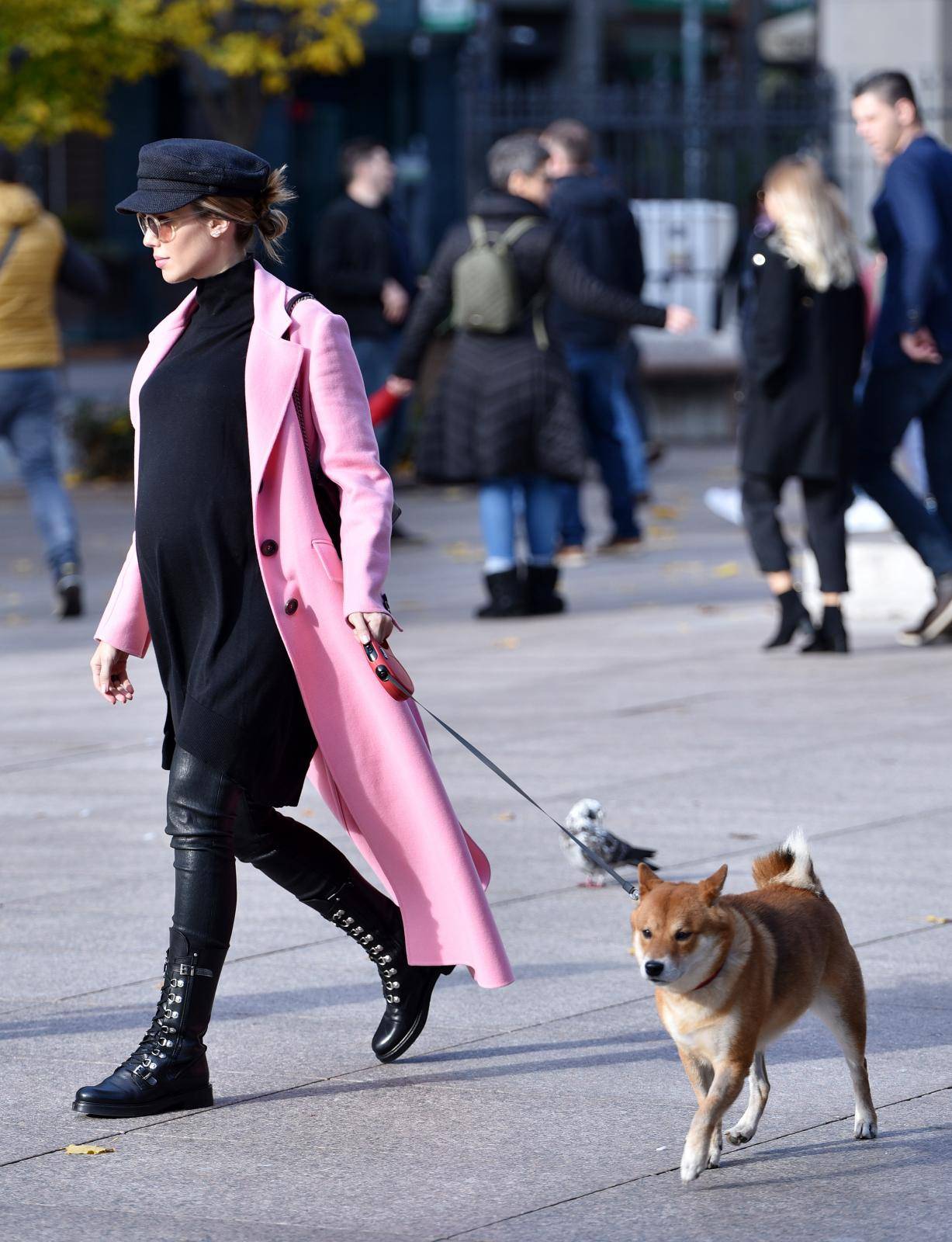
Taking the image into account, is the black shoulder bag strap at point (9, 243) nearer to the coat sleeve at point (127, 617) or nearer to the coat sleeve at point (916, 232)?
the coat sleeve at point (916, 232)

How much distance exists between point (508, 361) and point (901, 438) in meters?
2.01

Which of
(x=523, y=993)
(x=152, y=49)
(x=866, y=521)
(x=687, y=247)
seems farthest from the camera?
(x=152, y=49)

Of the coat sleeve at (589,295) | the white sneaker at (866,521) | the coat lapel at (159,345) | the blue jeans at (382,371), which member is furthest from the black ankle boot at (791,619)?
the coat lapel at (159,345)

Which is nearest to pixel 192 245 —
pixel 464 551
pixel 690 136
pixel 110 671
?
pixel 110 671

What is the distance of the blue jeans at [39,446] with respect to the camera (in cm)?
1095

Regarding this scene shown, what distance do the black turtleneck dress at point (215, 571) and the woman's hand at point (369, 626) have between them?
16 cm

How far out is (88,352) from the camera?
3500cm

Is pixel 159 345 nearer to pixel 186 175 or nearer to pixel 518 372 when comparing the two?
pixel 186 175

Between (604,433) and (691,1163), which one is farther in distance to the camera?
(604,433)

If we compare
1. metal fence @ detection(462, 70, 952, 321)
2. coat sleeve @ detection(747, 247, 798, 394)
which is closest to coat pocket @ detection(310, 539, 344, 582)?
coat sleeve @ detection(747, 247, 798, 394)

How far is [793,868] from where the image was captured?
13.4 feet

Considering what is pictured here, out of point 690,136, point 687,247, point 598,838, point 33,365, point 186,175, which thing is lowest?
point 598,838

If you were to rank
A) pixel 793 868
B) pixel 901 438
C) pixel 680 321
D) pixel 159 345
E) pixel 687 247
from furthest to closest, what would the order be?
pixel 687 247
pixel 680 321
pixel 901 438
pixel 159 345
pixel 793 868

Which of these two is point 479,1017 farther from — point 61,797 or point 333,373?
point 61,797
